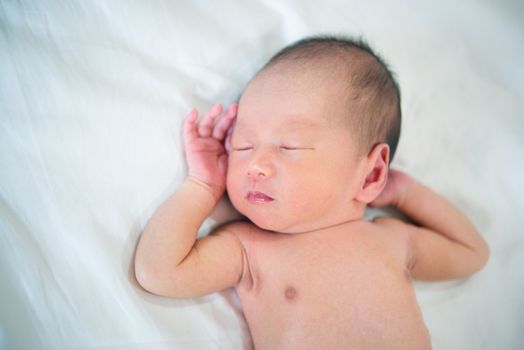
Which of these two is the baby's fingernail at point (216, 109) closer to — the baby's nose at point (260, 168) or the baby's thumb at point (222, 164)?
the baby's thumb at point (222, 164)

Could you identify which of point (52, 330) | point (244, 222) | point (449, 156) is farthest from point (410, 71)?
point (52, 330)

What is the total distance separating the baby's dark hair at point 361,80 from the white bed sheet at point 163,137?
0.23 m

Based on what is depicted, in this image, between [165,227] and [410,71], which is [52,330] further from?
[410,71]

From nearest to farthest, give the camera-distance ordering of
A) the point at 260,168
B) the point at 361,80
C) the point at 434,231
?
the point at 260,168
the point at 361,80
the point at 434,231

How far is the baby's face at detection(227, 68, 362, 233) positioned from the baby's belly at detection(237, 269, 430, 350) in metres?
0.16

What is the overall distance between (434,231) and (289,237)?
20.5 inches

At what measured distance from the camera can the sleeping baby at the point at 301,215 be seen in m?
1.05

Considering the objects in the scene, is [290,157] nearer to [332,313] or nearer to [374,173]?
[374,173]

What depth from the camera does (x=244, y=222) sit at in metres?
1.24

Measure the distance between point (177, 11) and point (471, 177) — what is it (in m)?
1.13

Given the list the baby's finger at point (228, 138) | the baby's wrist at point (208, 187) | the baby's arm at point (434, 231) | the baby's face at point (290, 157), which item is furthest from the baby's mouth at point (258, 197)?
the baby's arm at point (434, 231)

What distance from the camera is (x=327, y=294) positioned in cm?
109

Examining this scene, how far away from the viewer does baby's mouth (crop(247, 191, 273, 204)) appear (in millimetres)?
1066

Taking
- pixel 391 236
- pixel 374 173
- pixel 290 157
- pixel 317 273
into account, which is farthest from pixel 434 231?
pixel 290 157
